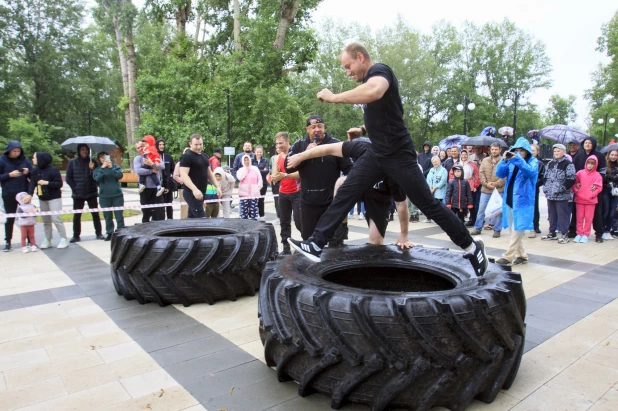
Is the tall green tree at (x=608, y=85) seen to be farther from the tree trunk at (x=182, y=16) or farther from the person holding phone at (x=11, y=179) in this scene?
the person holding phone at (x=11, y=179)

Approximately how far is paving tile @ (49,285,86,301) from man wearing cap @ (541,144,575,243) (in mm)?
8136

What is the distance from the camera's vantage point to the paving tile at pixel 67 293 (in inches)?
190

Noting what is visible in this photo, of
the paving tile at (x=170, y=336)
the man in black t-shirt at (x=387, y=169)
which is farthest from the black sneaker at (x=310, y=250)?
the paving tile at (x=170, y=336)

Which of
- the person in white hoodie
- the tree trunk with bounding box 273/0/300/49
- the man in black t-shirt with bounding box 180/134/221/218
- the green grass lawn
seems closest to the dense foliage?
the tree trunk with bounding box 273/0/300/49

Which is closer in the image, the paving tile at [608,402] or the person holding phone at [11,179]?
the paving tile at [608,402]

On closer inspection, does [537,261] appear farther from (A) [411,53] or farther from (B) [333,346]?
(A) [411,53]

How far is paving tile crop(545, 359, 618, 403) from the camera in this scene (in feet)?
8.92

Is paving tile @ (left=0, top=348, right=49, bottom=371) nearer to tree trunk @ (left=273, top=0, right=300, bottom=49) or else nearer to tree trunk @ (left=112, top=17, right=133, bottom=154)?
tree trunk @ (left=273, top=0, right=300, bottom=49)

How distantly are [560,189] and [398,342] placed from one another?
7591 millimetres

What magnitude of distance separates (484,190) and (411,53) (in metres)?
36.6

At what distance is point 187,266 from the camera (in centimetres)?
434

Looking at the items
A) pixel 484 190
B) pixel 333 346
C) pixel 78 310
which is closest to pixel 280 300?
pixel 333 346

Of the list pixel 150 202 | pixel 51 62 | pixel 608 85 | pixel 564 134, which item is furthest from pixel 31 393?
pixel 608 85

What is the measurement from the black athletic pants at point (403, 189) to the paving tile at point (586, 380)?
1089mm
